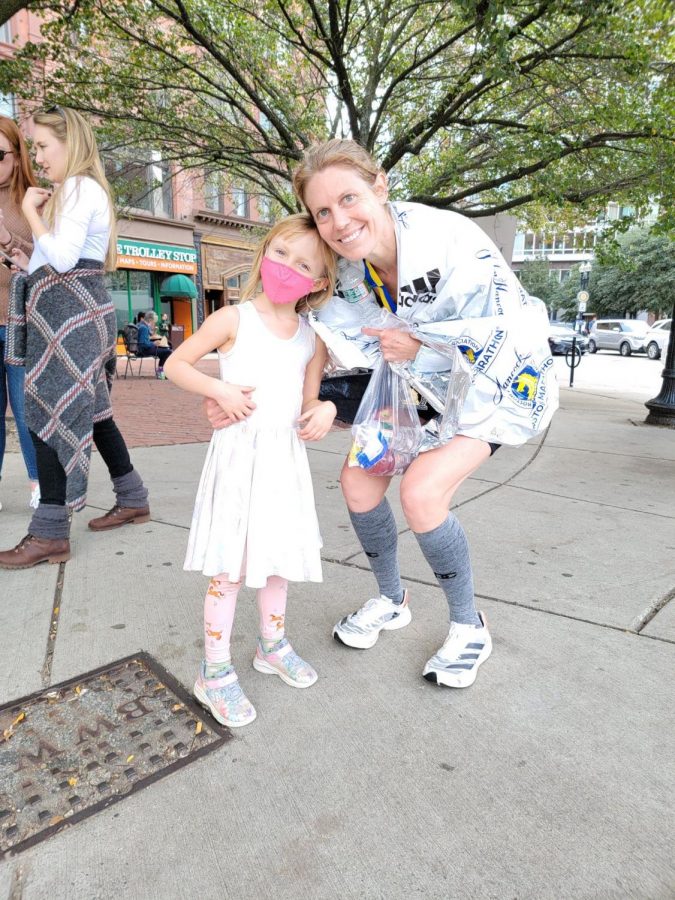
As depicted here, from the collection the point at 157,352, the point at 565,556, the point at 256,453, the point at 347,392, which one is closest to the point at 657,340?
the point at 157,352

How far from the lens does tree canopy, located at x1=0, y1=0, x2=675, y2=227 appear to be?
6.42m

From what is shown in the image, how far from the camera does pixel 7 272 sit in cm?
326

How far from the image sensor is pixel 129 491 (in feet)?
11.4

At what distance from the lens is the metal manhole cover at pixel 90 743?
4.99 feet

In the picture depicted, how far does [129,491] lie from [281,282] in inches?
80.3

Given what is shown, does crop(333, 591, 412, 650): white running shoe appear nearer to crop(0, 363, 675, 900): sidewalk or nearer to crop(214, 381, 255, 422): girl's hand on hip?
crop(0, 363, 675, 900): sidewalk

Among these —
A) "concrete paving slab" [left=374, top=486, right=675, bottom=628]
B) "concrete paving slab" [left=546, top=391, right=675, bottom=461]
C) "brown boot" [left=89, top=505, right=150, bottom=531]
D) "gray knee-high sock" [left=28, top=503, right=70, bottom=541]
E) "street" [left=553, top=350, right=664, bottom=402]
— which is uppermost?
"gray knee-high sock" [left=28, top=503, right=70, bottom=541]

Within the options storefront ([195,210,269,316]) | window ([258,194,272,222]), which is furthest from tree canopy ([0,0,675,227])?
storefront ([195,210,269,316])

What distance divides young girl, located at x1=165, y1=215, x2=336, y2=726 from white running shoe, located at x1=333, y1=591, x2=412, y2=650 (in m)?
0.50

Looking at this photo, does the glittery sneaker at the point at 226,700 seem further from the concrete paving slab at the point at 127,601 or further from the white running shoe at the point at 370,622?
the white running shoe at the point at 370,622

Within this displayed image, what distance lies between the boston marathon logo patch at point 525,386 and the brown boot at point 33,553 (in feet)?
7.44

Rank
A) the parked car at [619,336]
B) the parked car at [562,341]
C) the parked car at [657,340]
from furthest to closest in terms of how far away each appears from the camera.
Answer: the parked car at [619,336]
the parked car at [562,341]
the parked car at [657,340]

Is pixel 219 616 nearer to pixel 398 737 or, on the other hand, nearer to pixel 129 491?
A: pixel 398 737

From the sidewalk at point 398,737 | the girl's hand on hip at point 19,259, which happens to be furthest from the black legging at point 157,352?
the girl's hand on hip at point 19,259
